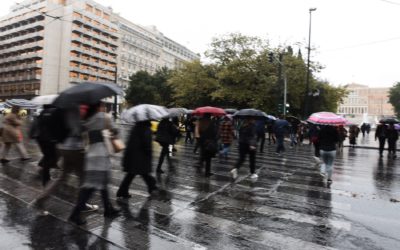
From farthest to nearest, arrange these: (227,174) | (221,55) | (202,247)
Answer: (221,55)
(227,174)
(202,247)

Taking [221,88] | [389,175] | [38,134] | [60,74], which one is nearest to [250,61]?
[221,88]

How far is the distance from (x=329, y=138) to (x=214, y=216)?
4523 millimetres

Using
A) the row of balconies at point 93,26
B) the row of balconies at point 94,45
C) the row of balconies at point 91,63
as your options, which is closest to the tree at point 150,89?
the row of balconies at point 91,63

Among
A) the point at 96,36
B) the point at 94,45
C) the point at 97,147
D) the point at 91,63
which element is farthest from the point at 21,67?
the point at 97,147

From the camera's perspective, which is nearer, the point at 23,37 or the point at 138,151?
the point at 138,151

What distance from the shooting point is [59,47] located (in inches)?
2980

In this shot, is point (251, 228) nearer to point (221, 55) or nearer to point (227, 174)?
point (227, 174)

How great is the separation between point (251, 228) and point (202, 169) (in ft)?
16.1

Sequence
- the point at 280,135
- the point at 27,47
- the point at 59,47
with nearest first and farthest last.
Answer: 1. the point at 280,135
2. the point at 27,47
3. the point at 59,47

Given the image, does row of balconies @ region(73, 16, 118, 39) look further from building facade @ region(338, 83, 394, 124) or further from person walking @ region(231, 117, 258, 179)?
building facade @ region(338, 83, 394, 124)

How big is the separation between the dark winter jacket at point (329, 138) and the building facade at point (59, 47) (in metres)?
62.5

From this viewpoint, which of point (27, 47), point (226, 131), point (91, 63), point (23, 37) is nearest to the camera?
point (226, 131)

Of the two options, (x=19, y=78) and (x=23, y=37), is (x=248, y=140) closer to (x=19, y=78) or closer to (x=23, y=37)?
(x=19, y=78)

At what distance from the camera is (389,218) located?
19.0 feet
